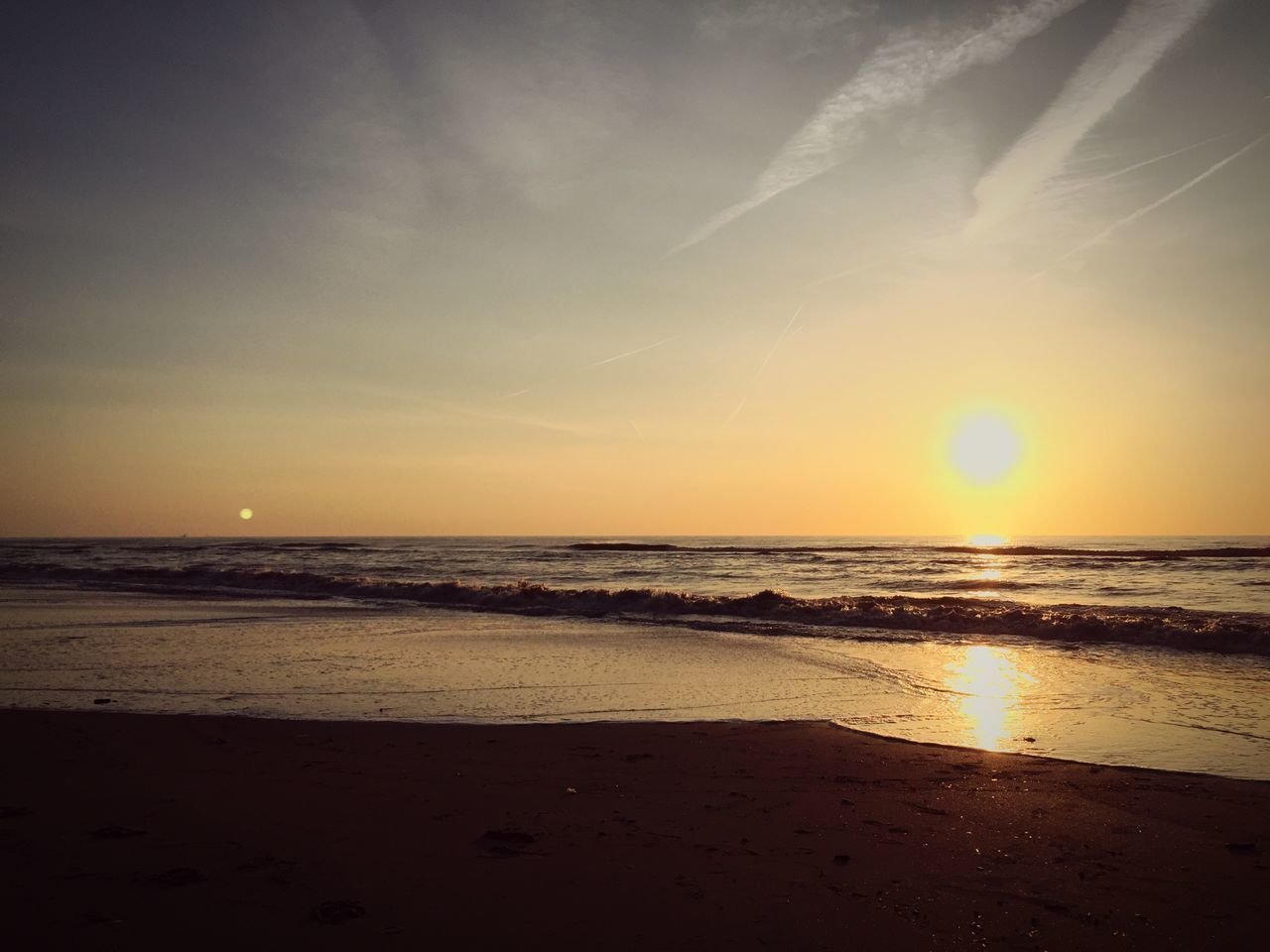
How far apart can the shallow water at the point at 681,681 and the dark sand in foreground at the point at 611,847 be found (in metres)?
1.48

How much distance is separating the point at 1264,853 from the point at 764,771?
3283 mm

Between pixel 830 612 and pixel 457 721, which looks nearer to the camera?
pixel 457 721

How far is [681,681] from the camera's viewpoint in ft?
36.7

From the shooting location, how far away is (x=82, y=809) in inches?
207

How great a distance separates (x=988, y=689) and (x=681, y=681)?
426 cm

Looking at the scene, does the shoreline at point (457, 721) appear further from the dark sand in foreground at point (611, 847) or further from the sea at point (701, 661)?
the dark sand in foreground at point (611, 847)

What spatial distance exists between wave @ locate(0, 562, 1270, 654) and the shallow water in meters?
1.24

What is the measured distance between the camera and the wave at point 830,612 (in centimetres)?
1538

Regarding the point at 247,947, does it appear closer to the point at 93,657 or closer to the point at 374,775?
the point at 374,775

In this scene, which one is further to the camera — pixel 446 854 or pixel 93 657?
pixel 93 657

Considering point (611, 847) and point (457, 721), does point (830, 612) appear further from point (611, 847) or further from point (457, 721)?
point (611, 847)

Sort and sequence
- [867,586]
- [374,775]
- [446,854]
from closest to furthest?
[446,854] → [374,775] → [867,586]

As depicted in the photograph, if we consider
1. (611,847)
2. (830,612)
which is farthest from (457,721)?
(830,612)

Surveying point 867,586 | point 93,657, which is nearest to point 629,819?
point 93,657
